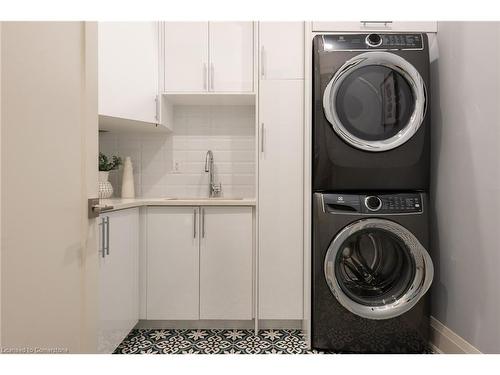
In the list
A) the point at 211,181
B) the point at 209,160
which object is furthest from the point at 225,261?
the point at 209,160

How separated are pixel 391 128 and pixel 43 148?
1647 millimetres

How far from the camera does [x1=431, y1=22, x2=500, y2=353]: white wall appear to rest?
1.56 metres

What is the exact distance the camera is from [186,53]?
2408 mm

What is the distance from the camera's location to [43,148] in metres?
0.99

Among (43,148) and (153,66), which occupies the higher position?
(153,66)

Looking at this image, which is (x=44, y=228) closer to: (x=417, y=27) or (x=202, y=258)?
(x=202, y=258)

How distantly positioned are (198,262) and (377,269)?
1113mm

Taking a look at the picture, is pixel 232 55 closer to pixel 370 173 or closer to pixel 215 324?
pixel 370 173

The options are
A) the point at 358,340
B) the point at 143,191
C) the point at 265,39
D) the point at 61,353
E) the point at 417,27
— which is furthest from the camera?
the point at 143,191

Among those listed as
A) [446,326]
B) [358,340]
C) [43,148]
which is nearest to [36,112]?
[43,148]

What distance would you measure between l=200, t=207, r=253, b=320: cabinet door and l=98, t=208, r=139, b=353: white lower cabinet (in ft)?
1.40

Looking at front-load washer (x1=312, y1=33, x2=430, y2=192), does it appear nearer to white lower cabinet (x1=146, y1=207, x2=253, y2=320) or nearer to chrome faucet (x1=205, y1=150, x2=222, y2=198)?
white lower cabinet (x1=146, y1=207, x2=253, y2=320)

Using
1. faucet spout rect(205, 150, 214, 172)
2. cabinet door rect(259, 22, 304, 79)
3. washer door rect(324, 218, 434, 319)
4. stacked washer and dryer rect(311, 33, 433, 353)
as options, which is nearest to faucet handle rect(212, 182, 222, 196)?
faucet spout rect(205, 150, 214, 172)

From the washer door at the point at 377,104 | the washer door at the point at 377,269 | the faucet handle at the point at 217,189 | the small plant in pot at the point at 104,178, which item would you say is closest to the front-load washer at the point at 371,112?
the washer door at the point at 377,104
